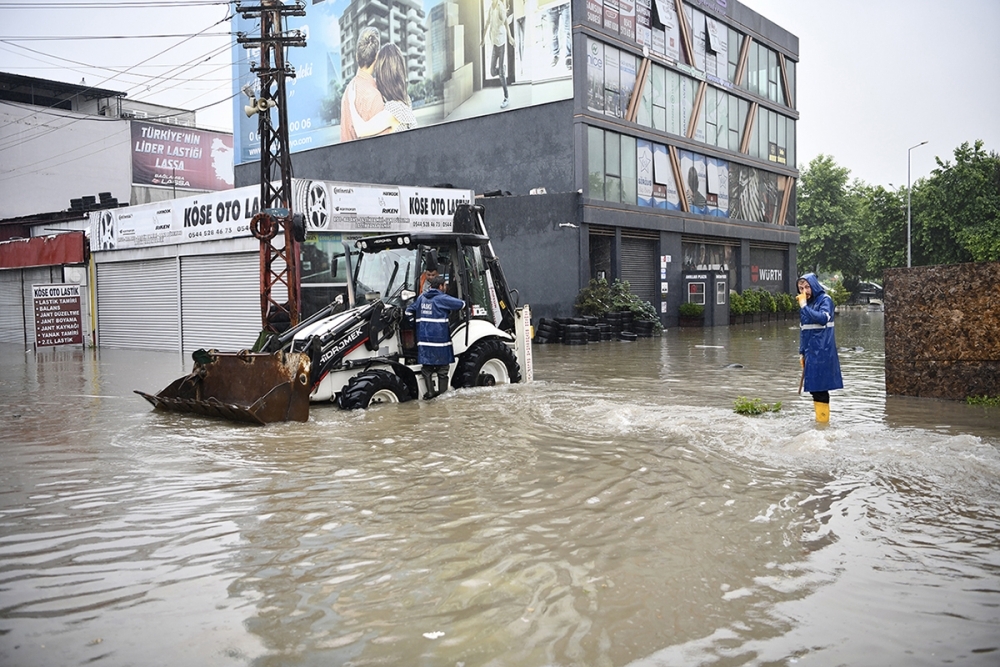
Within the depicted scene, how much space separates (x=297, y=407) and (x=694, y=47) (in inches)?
1374

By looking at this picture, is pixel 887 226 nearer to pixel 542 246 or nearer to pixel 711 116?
pixel 711 116

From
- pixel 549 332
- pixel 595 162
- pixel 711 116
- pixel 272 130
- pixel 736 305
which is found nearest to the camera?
pixel 272 130

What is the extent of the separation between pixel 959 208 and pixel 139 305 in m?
43.8

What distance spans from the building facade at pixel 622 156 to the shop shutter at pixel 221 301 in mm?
11602

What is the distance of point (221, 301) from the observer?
81.9 ft

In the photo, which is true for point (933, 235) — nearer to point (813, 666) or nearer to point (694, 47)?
point (694, 47)

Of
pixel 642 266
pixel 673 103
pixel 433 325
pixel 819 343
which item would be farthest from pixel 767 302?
pixel 819 343

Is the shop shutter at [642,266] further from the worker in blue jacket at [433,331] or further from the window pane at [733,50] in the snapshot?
the worker in blue jacket at [433,331]

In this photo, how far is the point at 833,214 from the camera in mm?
74250

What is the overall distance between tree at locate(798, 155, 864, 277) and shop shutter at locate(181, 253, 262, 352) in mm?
60236

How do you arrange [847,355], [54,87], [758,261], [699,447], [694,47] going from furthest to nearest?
1. [54,87]
2. [758,261]
3. [694,47]
4. [847,355]
5. [699,447]

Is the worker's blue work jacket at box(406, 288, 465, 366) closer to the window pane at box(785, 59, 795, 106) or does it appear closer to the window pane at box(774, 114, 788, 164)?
the window pane at box(774, 114, 788, 164)

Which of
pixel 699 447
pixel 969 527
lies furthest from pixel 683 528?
pixel 699 447

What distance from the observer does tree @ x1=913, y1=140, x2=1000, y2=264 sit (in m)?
46.8
